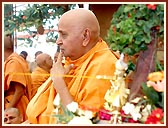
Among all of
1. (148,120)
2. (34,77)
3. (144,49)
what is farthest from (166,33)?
(34,77)

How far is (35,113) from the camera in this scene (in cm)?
395

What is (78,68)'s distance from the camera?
12.9 ft

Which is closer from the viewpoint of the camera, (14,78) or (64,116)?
(64,116)

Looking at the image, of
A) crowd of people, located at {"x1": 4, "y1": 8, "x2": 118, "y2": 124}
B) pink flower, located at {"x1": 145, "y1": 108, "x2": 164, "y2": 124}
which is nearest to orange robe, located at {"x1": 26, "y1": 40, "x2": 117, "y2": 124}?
crowd of people, located at {"x1": 4, "y1": 8, "x2": 118, "y2": 124}

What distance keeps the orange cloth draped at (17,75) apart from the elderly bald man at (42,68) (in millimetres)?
32

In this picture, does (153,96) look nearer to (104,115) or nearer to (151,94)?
(151,94)

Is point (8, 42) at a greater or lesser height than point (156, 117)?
greater

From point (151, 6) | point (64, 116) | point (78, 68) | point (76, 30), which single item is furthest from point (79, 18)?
point (64, 116)

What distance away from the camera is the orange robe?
3873mm

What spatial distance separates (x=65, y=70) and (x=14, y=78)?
250 mm

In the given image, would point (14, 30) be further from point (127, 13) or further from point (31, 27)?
point (127, 13)

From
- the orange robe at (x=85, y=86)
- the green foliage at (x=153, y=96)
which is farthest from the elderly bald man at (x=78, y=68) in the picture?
the green foliage at (x=153, y=96)

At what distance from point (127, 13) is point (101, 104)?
420mm

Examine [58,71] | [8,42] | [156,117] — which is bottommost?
[156,117]
